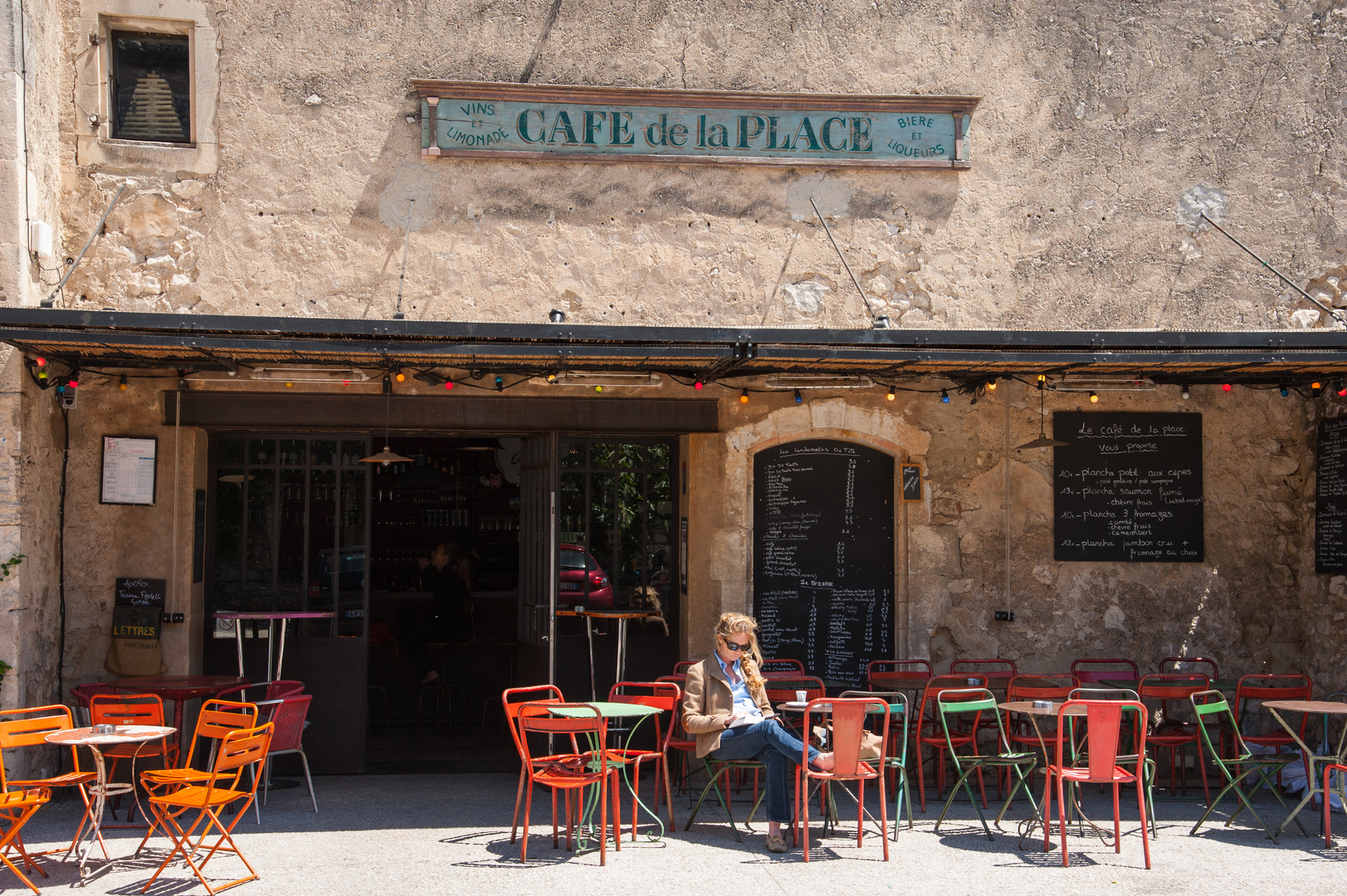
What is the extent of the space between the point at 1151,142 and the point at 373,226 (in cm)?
586

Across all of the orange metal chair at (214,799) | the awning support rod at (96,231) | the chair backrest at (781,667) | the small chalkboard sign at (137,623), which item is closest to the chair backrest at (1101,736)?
the chair backrest at (781,667)

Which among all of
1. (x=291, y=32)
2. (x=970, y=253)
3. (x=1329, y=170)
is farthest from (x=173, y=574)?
(x=1329, y=170)

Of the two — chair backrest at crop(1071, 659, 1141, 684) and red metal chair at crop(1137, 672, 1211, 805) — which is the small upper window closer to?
chair backrest at crop(1071, 659, 1141, 684)

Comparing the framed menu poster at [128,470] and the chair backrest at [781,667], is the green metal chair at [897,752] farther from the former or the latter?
the framed menu poster at [128,470]

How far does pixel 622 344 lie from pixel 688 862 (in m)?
2.99

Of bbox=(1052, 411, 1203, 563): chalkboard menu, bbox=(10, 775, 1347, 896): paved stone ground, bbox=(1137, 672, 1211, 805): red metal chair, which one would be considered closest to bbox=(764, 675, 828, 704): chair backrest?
bbox=(10, 775, 1347, 896): paved stone ground

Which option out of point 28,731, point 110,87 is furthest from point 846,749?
point 110,87

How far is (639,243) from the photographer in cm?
806

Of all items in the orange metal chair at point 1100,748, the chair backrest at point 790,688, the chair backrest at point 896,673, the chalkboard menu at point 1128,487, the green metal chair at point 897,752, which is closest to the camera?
the orange metal chair at point 1100,748

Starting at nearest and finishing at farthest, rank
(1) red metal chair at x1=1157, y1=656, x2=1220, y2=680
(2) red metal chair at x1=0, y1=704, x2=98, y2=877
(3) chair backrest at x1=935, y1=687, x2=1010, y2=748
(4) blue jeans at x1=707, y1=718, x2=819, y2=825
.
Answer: (2) red metal chair at x1=0, y1=704, x2=98, y2=877, (4) blue jeans at x1=707, y1=718, x2=819, y2=825, (3) chair backrest at x1=935, y1=687, x2=1010, y2=748, (1) red metal chair at x1=1157, y1=656, x2=1220, y2=680

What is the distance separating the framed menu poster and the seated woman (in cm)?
412

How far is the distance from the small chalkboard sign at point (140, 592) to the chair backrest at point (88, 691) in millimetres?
746

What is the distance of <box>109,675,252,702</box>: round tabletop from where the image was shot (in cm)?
667

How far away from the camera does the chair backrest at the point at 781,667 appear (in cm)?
750
